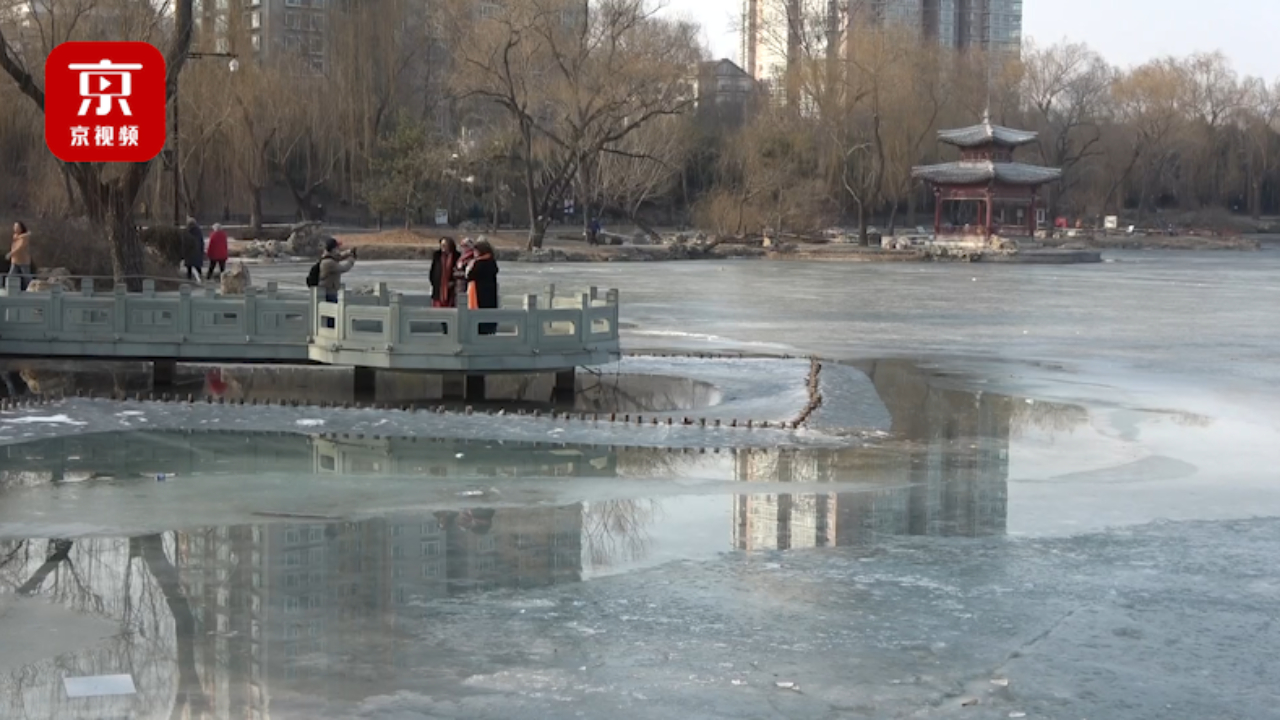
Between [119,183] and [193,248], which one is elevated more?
[119,183]

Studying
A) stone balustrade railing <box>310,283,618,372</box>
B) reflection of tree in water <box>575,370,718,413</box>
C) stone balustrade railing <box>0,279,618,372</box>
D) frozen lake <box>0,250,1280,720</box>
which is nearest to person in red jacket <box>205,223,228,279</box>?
stone balustrade railing <box>0,279,618,372</box>

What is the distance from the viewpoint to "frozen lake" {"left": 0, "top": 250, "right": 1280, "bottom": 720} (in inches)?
235

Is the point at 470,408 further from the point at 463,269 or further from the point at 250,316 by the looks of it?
Answer: the point at 250,316

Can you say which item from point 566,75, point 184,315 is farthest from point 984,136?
point 184,315

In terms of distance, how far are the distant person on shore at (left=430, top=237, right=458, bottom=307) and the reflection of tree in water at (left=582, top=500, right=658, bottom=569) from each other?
252 inches

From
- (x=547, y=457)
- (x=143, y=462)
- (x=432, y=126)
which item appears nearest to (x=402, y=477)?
(x=547, y=457)

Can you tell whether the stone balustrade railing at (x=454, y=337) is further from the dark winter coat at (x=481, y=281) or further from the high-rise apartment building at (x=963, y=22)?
the high-rise apartment building at (x=963, y=22)

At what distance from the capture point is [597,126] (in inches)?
2004

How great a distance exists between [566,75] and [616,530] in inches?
1656

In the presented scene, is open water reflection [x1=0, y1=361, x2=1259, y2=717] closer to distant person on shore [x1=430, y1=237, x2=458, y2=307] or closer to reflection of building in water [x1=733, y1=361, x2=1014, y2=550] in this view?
reflection of building in water [x1=733, y1=361, x2=1014, y2=550]

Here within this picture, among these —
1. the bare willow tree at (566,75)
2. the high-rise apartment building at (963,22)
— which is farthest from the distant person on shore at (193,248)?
the high-rise apartment building at (963,22)

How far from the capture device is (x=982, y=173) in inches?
2346

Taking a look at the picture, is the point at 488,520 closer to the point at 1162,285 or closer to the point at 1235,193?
the point at 1162,285

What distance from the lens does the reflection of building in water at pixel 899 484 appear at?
8945 mm
